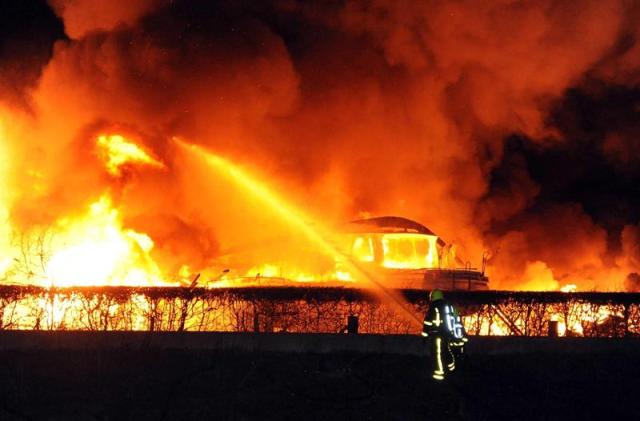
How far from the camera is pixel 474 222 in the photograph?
35625 mm

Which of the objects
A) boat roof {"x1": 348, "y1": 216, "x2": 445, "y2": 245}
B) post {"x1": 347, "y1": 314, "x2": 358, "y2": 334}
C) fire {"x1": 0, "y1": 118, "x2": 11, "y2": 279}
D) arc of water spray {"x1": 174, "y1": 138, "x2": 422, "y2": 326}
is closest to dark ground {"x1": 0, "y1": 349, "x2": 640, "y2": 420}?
post {"x1": 347, "y1": 314, "x2": 358, "y2": 334}

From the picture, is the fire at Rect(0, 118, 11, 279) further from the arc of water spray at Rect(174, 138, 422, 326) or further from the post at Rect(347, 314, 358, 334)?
the post at Rect(347, 314, 358, 334)

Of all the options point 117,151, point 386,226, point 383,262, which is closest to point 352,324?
point 383,262

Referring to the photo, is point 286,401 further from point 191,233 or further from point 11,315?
point 191,233

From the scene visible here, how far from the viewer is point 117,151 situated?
80.3 feet

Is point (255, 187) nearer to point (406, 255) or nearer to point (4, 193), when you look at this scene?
point (406, 255)

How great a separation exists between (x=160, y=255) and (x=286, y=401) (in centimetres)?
1440

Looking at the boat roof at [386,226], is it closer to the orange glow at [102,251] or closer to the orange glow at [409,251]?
the orange glow at [409,251]

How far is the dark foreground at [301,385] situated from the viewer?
30.8 feet

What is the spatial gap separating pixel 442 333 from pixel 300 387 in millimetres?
2066

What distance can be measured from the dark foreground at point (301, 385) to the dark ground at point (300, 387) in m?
0.01

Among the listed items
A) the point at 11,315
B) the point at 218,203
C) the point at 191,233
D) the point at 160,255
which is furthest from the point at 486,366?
the point at 218,203

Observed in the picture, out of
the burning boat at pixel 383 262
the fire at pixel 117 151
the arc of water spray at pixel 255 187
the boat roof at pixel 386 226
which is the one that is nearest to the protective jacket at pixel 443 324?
the burning boat at pixel 383 262

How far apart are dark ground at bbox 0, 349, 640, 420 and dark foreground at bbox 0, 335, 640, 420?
0.01 m
